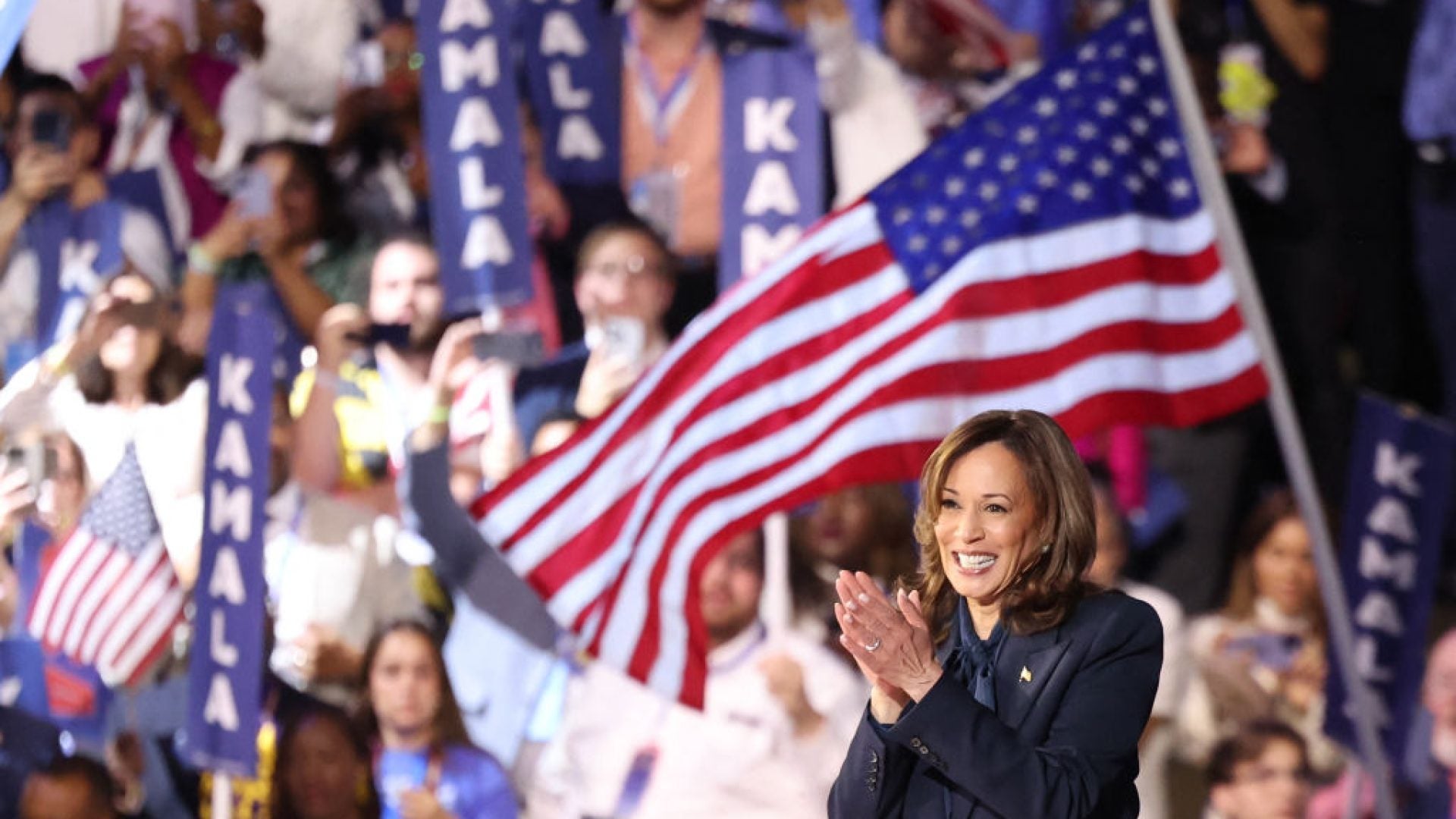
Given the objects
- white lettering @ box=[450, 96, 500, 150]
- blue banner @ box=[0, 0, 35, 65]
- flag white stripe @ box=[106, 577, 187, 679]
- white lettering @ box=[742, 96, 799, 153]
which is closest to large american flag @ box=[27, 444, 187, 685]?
flag white stripe @ box=[106, 577, 187, 679]

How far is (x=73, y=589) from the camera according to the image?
6.11m

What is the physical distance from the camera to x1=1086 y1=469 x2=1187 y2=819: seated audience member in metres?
5.10

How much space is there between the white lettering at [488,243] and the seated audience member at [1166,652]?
6.10 ft

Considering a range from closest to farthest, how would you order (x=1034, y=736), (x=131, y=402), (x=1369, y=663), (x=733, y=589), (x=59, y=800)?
1. (x=1034, y=736)
2. (x=1369, y=663)
3. (x=733, y=589)
4. (x=59, y=800)
5. (x=131, y=402)

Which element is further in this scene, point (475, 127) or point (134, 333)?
point (134, 333)

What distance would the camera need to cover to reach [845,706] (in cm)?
524

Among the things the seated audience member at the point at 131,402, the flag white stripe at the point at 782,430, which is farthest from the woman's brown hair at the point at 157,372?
the flag white stripe at the point at 782,430

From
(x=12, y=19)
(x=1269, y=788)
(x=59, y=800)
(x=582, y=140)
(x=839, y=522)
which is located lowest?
(x=1269, y=788)

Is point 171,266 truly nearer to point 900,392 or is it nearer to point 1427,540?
→ point 900,392

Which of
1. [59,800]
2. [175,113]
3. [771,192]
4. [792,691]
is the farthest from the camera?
[175,113]

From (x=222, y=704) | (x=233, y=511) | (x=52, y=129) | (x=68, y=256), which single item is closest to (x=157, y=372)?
(x=68, y=256)

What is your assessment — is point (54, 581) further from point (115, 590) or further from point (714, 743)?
point (714, 743)

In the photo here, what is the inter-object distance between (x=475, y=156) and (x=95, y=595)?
6.23ft

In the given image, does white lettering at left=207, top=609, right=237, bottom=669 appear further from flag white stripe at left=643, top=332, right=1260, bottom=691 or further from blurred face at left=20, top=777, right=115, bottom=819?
flag white stripe at left=643, top=332, right=1260, bottom=691
